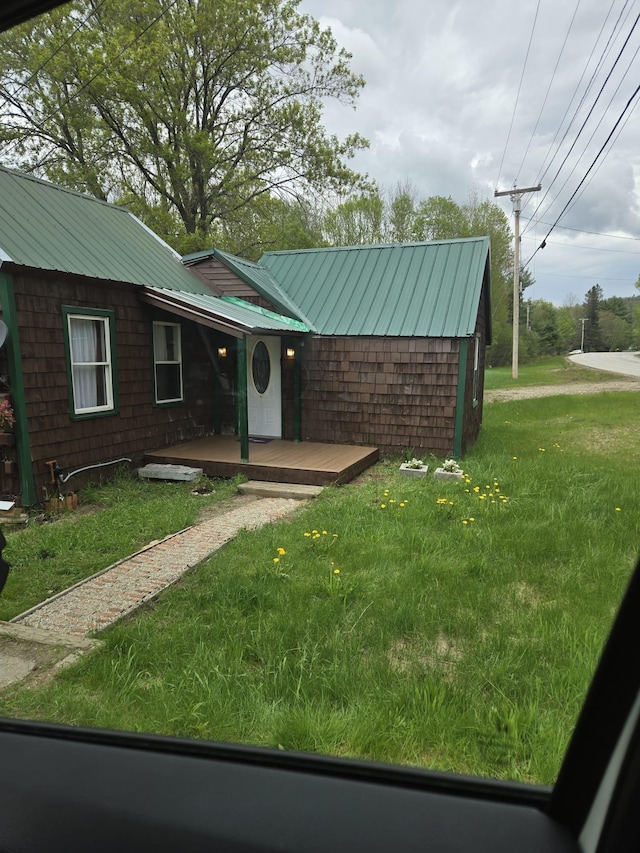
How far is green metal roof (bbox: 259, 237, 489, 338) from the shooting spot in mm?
7410

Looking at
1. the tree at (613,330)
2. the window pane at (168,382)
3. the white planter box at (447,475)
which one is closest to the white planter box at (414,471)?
the white planter box at (447,475)

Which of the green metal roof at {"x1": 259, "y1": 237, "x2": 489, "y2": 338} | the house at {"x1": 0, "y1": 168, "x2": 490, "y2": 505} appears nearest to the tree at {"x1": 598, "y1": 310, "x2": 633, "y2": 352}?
the house at {"x1": 0, "y1": 168, "x2": 490, "y2": 505}

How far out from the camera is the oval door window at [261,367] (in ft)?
26.1

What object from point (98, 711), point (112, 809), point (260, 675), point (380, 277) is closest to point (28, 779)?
point (112, 809)

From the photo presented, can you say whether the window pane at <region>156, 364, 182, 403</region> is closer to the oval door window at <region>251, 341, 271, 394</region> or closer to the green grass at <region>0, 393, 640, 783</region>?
the oval door window at <region>251, 341, 271, 394</region>

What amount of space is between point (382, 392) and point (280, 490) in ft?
8.39

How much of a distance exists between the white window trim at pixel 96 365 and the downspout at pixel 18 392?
0.64 metres

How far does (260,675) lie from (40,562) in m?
2.42

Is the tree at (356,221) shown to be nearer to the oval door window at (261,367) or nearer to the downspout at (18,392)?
the downspout at (18,392)

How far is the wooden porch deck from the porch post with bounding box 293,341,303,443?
1.45 feet

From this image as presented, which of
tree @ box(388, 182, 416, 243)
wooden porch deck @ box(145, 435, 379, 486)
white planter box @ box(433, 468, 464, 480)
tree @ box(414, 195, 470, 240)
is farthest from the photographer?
wooden porch deck @ box(145, 435, 379, 486)

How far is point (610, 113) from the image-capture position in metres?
1.14

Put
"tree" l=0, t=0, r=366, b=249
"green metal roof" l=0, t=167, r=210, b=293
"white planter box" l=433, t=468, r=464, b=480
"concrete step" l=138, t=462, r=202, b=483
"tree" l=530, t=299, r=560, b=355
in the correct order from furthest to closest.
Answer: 1. "concrete step" l=138, t=462, r=202, b=483
2. "white planter box" l=433, t=468, r=464, b=480
3. "green metal roof" l=0, t=167, r=210, b=293
4. "tree" l=0, t=0, r=366, b=249
5. "tree" l=530, t=299, r=560, b=355

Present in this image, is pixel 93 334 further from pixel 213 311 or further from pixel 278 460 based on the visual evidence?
pixel 278 460
